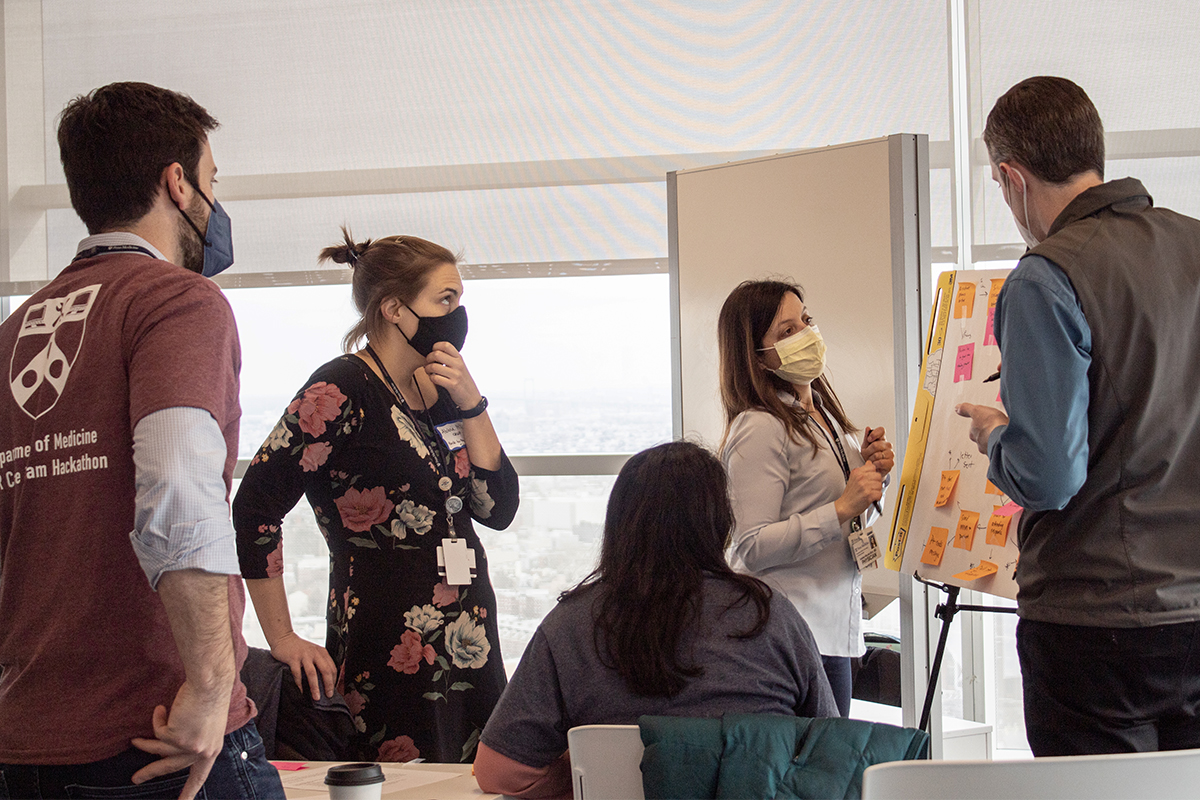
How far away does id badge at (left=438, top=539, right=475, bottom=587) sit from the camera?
191 cm

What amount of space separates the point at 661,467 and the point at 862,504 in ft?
2.78

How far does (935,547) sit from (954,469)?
7.1 inches

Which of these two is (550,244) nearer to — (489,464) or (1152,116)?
(489,464)

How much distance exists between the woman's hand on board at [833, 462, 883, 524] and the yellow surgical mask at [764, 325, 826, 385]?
284mm

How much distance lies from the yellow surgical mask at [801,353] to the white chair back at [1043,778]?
1.32 meters

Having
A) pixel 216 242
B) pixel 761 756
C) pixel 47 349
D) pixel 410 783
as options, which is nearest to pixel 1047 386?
pixel 761 756

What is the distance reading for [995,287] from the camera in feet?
6.97

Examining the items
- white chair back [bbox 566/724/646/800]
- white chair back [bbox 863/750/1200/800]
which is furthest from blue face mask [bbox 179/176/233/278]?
white chair back [bbox 863/750/1200/800]

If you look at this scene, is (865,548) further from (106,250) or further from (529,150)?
(529,150)

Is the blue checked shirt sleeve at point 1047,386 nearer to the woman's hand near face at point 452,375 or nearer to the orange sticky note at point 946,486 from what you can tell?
the orange sticky note at point 946,486

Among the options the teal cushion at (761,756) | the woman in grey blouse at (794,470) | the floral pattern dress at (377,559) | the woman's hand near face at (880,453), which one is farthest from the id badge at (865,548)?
the teal cushion at (761,756)

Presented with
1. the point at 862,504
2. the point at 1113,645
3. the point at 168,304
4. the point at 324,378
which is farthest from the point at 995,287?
the point at 168,304

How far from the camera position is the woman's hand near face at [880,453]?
2238mm

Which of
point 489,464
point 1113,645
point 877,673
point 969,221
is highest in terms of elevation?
point 969,221
